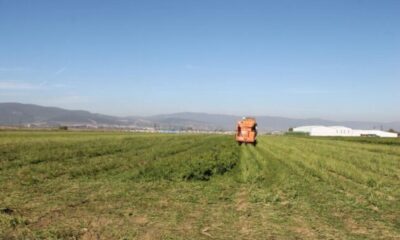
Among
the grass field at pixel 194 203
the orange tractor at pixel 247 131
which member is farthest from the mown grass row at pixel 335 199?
the orange tractor at pixel 247 131

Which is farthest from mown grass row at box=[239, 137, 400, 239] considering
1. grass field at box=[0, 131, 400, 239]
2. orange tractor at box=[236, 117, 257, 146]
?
orange tractor at box=[236, 117, 257, 146]

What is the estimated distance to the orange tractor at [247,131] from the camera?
5281 centimetres

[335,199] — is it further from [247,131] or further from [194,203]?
[247,131]

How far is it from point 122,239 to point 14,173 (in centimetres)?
1103

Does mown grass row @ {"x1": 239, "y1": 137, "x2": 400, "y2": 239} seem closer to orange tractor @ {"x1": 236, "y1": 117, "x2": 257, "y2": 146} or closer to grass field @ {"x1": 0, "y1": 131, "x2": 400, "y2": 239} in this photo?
grass field @ {"x1": 0, "y1": 131, "x2": 400, "y2": 239}

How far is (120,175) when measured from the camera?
1864 centimetres

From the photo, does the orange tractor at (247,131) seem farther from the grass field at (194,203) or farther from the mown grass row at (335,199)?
the grass field at (194,203)

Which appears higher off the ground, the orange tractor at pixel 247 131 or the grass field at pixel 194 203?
the orange tractor at pixel 247 131

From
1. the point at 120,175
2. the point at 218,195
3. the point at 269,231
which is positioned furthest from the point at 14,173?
the point at 269,231

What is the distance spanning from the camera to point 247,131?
53.1m

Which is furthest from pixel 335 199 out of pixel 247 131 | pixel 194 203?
pixel 247 131

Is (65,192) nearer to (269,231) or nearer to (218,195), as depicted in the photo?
(218,195)

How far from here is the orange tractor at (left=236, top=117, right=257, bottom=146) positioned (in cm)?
5281

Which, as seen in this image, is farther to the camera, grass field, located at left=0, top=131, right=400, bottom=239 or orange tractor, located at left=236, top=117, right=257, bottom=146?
orange tractor, located at left=236, top=117, right=257, bottom=146
